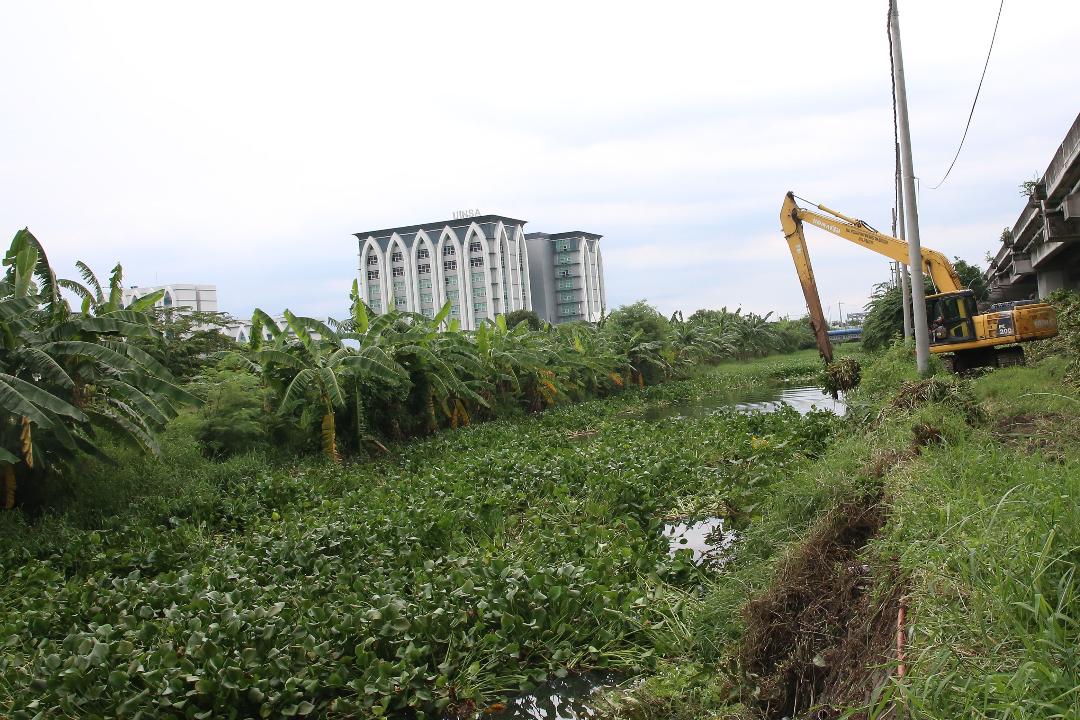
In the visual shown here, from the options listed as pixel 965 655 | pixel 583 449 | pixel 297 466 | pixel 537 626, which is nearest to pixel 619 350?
pixel 583 449

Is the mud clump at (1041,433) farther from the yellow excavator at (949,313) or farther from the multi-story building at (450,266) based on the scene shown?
the multi-story building at (450,266)

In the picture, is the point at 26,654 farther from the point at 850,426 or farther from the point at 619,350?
the point at 619,350

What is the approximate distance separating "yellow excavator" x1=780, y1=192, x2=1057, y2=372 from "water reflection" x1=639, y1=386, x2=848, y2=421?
1994 mm

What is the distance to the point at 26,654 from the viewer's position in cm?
641

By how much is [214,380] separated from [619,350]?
62.1 feet

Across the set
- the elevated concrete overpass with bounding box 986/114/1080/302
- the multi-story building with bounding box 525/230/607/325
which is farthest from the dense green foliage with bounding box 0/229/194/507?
the multi-story building with bounding box 525/230/607/325

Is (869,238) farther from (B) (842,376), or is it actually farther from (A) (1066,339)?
(A) (1066,339)

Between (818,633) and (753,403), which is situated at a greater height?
(753,403)

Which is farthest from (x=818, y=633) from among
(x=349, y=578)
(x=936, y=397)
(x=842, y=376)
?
(x=842, y=376)

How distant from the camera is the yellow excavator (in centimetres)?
2056

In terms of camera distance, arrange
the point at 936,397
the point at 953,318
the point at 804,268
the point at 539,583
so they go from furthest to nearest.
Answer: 1. the point at 804,268
2. the point at 953,318
3. the point at 936,397
4. the point at 539,583

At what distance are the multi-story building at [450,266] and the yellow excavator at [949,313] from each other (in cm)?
7210

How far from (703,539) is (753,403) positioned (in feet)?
54.9

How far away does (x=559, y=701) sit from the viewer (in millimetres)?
5961
